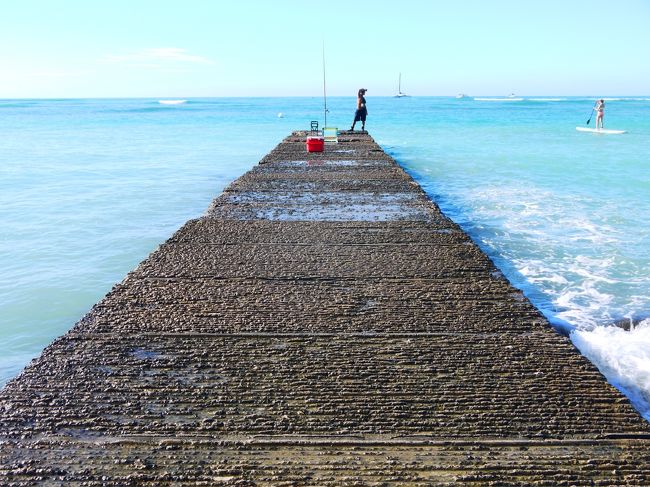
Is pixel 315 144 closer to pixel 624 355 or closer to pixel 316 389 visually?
pixel 624 355

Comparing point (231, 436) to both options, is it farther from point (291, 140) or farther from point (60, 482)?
point (291, 140)

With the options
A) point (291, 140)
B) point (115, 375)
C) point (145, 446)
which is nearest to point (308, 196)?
point (115, 375)

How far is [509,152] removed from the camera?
66.5 ft

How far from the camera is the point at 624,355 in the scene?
4.32 meters


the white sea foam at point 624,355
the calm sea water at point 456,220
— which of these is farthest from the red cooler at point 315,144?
the white sea foam at point 624,355

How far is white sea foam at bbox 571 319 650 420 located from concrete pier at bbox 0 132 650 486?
78 centimetres

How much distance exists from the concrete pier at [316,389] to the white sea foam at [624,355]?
78 centimetres

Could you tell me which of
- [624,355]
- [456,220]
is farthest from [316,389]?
[456,220]

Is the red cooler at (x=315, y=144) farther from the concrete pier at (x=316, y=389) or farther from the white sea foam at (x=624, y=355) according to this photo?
the white sea foam at (x=624, y=355)

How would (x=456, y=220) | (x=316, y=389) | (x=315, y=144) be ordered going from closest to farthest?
(x=316, y=389)
(x=456, y=220)
(x=315, y=144)

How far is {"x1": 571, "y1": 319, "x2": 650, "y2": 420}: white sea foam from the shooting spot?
3.83 m

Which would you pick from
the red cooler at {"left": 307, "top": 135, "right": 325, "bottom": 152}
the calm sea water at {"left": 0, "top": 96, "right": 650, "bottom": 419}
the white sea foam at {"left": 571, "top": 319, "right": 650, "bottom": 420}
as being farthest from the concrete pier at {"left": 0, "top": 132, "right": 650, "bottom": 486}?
the red cooler at {"left": 307, "top": 135, "right": 325, "bottom": 152}

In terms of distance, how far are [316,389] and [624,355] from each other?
2794 mm

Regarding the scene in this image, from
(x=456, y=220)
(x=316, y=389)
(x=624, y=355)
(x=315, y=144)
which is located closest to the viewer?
(x=316, y=389)
